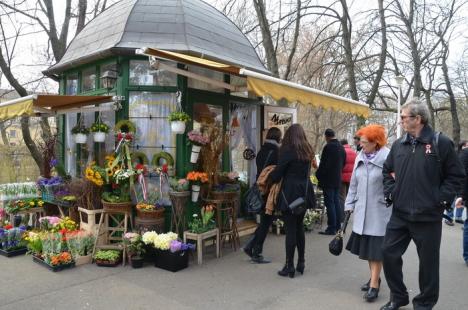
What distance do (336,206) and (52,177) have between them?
214 inches

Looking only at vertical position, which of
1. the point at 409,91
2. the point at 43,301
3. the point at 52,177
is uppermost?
the point at 409,91

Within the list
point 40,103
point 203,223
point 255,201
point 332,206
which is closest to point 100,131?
point 40,103

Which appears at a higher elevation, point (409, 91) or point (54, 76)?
point (409, 91)

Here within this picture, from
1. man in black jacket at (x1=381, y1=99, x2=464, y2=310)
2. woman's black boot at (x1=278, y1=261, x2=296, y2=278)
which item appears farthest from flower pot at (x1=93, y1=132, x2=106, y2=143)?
man in black jacket at (x1=381, y1=99, x2=464, y2=310)

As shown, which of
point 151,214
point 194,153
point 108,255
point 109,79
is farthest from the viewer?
point 109,79

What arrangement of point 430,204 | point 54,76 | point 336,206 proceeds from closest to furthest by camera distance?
1. point 430,204
2. point 336,206
3. point 54,76

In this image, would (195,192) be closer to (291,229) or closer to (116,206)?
(116,206)

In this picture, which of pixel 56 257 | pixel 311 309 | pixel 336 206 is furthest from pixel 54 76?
pixel 311 309

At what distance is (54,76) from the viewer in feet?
27.2

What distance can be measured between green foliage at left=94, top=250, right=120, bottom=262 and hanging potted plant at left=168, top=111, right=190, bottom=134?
6.37 ft

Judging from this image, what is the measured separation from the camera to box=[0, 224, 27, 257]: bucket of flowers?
591cm

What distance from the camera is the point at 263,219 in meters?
5.46

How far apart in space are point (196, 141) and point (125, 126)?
1.20m

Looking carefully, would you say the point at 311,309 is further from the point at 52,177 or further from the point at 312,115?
the point at 312,115
